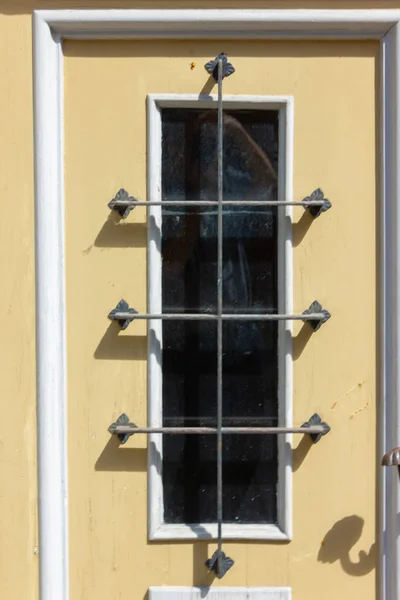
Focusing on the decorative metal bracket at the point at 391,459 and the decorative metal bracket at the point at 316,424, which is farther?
the decorative metal bracket at the point at 316,424

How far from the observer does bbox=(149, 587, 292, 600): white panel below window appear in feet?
5.04

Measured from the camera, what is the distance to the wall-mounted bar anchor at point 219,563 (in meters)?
1.50

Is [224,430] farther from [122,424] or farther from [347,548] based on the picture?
[347,548]

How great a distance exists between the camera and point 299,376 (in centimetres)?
154

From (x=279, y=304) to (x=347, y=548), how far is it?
604 mm

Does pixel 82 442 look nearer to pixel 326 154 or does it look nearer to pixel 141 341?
pixel 141 341

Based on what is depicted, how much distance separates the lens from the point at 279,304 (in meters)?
1.55

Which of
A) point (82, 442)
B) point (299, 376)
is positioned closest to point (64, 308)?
point (82, 442)

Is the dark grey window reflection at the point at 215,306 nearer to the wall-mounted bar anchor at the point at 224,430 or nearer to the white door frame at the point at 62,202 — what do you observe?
A: the wall-mounted bar anchor at the point at 224,430

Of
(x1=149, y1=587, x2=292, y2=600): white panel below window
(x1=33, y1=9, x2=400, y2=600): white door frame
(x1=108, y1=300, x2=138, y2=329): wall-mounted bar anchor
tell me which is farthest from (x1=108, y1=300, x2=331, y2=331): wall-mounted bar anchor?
(x1=149, y1=587, x2=292, y2=600): white panel below window

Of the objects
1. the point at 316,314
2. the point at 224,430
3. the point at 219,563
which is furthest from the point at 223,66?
the point at 219,563

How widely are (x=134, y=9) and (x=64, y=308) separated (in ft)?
2.31

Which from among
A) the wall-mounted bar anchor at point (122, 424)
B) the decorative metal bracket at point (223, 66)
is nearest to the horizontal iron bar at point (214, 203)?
the decorative metal bracket at point (223, 66)

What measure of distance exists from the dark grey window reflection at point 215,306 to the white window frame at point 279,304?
20 mm
